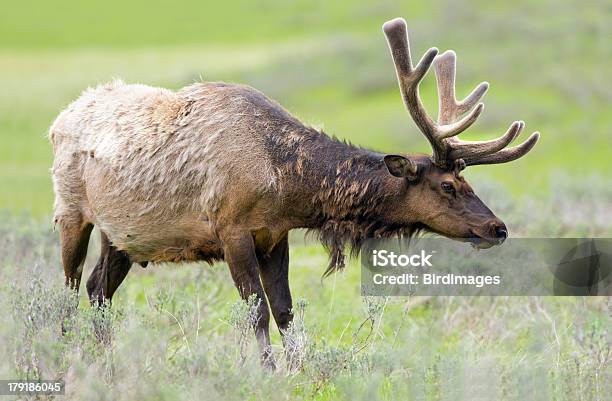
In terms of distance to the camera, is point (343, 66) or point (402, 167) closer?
point (402, 167)

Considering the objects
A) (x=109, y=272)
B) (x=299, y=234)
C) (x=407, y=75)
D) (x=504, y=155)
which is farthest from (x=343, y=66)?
(x=407, y=75)

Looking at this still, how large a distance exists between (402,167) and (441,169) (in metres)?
0.29

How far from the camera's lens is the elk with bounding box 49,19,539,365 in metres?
7.98

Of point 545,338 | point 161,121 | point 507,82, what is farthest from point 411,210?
point 507,82

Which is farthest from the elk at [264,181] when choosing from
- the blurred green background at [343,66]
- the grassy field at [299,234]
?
the blurred green background at [343,66]

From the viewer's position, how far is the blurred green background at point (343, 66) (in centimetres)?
2727

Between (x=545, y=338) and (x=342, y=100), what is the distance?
86.1 feet

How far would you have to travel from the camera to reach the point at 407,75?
26.1ft

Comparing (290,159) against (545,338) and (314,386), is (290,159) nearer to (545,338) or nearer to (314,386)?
(314,386)

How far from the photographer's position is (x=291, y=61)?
3900 cm

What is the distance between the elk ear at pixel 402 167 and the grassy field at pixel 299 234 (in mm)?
957

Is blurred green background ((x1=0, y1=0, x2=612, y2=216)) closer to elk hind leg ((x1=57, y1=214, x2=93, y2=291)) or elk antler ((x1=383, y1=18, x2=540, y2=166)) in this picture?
elk hind leg ((x1=57, y1=214, x2=93, y2=291))

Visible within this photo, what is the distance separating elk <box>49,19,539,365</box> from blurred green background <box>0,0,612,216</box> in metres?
9.23

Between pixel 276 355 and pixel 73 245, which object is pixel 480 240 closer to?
pixel 276 355
